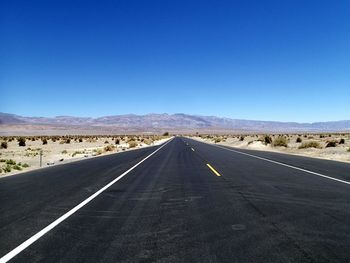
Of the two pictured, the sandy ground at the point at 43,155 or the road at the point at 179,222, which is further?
the sandy ground at the point at 43,155

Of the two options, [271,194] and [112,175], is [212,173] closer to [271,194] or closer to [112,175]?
[112,175]

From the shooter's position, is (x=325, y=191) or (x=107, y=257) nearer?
(x=107, y=257)

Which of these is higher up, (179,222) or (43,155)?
(179,222)

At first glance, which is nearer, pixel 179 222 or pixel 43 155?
pixel 179 222

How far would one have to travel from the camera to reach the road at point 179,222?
5738 millimetres

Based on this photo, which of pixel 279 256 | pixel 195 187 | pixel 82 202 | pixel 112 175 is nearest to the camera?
pixel 279 256

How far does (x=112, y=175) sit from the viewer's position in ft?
53.9

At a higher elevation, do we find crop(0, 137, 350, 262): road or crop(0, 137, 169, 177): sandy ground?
crop(0, 137, 350, 262): road

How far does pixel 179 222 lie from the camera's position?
768cm

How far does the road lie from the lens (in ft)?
18.8

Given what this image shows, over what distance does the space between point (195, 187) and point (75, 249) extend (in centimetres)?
687

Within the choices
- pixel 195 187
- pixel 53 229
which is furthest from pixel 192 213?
pixel 195 187

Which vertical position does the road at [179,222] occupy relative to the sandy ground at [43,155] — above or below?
above

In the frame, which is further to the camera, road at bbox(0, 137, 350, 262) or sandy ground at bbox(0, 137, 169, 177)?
sandy ground at bbox(0, 137, 169, 177)
